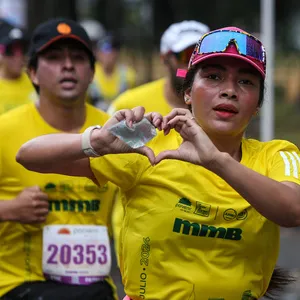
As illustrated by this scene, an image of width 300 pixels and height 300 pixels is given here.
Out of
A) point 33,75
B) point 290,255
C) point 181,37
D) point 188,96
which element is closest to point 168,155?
point 188,96

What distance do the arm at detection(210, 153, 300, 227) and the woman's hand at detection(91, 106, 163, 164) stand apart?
0.82 ft

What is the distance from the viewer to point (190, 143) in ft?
10.5

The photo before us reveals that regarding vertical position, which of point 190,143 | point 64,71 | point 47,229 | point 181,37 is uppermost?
point 181,37

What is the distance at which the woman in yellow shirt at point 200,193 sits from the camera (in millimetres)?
3418

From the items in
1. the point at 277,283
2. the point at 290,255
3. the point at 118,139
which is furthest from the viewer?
the point at 290,255

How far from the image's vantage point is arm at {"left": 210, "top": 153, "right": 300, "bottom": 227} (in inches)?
122

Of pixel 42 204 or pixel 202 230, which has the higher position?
pixel 202 230

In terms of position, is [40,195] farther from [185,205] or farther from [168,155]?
[168,155]

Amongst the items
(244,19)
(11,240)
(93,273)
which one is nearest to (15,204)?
(11,240)

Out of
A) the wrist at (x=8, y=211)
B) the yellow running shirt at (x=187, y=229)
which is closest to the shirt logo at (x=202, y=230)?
the yellow running shirt at (x=187, y=229)

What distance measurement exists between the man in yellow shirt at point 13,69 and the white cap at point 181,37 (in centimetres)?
235

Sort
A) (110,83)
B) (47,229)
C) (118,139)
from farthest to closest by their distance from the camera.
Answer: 1. (110,83)
2. (47,229)
3. (118,139)

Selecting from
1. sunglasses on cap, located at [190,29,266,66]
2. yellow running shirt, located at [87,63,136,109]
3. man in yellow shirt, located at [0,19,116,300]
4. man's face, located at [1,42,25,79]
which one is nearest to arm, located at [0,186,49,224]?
man in yellow shirt, located at [0,19,116,300]

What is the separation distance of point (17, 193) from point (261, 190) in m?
2.04
